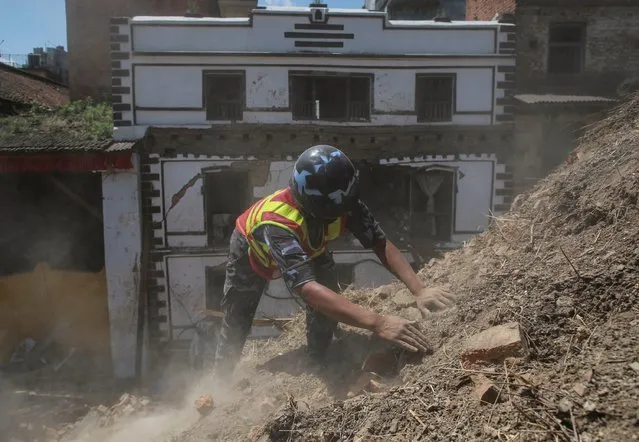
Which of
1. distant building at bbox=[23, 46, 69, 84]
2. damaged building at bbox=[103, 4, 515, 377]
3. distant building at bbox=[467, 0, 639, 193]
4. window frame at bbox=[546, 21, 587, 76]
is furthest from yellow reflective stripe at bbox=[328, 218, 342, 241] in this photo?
distant building at bbox=[23, 46, 69, 84]

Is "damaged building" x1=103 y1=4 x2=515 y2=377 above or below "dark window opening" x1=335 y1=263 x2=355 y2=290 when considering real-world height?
above

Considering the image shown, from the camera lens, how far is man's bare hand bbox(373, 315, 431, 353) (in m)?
3.82

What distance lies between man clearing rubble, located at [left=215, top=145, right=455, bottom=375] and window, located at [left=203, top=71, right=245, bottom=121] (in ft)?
32.5

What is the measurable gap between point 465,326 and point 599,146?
311 cm

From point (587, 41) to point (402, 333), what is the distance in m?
17.5

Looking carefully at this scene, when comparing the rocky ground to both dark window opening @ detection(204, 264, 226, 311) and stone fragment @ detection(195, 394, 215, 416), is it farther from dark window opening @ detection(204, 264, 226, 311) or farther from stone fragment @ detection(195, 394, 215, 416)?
dark window opening @ detection(204, 264, 226, 311)

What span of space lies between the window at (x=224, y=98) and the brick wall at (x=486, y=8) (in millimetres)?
9702

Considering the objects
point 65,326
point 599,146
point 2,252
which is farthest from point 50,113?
point 599,146

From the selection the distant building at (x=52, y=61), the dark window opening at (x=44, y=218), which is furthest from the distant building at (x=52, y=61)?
the dark window opening at (x=44, y=218)

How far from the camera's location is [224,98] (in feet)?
48.7

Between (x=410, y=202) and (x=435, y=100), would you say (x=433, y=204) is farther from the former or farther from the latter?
(x=435, y=100)

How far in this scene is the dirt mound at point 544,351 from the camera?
2.43 meters

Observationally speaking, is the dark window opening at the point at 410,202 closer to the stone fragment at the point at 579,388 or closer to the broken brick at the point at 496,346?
the broken brick at the point at 496,346

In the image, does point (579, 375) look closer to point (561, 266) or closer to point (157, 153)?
point (561, 266)
